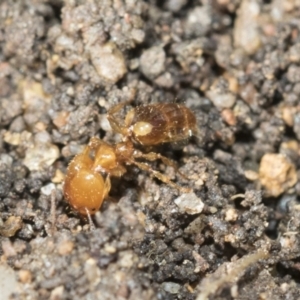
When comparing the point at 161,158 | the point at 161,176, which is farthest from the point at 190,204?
the point at 161,158

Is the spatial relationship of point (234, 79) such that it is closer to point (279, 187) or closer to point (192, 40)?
point (192, 40)

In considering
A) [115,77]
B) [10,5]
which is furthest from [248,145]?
[10,5]

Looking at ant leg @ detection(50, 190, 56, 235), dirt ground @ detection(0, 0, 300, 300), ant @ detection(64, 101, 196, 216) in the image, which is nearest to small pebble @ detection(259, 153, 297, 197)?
dirt ground @ detection(0, 0, 300, 300)

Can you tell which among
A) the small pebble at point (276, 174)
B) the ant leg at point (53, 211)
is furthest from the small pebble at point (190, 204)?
the ant leg at point (53, 211)

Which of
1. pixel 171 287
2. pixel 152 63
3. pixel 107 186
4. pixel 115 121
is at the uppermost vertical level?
pixel 152 63

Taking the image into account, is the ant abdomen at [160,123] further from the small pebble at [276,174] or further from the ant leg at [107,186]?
the small pebble at [276,174]

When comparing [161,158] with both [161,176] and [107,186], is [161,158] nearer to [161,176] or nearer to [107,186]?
[161,176]
